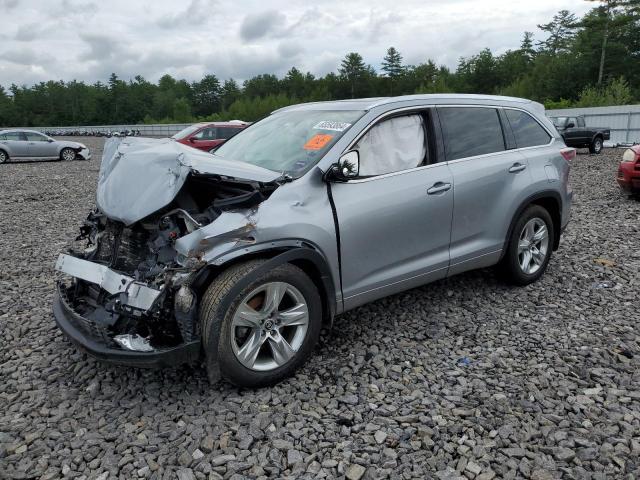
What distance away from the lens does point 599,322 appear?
13.9 feet

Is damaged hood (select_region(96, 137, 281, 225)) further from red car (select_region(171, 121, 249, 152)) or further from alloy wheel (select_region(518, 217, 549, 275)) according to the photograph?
red car (select_region(171, 121, 249, 152))

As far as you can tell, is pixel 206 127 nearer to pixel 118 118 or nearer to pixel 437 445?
pixel 437 445

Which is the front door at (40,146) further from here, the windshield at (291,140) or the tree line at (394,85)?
the tree line at (394,85)

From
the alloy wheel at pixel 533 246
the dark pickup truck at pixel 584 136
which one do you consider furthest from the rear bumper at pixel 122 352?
the dark pickup truck at pixel 584 136

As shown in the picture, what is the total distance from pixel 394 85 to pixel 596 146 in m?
66.0

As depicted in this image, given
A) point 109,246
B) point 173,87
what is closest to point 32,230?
point 109,246

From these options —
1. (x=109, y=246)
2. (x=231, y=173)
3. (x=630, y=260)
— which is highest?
(x=231, y=173)

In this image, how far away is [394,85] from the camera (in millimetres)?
82375

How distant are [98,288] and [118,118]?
392 ft

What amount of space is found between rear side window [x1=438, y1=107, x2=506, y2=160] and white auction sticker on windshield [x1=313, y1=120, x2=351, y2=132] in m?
0.93

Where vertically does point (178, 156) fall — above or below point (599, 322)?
above

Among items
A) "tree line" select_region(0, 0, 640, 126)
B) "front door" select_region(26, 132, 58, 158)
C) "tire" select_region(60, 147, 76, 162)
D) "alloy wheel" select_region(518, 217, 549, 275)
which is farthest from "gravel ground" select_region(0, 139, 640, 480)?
"tree line" select_region(0, 0, 640, 126)

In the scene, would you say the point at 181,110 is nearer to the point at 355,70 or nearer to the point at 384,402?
the point at 355,70

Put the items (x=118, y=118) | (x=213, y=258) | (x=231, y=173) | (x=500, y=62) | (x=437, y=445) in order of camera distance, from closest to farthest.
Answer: (x=437, y=445) → (x=213, y=258) → (x=231, y=173) → (x=500, y=62) → (x=118, y=118)
